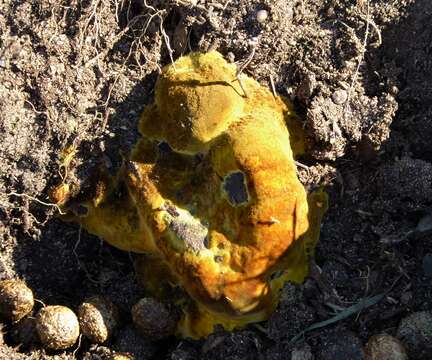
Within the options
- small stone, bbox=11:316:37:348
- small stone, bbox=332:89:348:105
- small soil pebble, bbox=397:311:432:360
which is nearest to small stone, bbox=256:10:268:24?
small stone, bbox=332:89:348:105

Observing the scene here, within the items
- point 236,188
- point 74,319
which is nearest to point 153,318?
point 74,319

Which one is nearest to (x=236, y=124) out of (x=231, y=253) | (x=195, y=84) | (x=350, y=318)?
(x=195, y=84)

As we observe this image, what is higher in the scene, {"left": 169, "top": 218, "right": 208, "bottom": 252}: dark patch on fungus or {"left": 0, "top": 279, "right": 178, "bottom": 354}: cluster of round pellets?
{"left": 169, "top": 218, "right": 208, "bottom": 252}: dark patch on fungus

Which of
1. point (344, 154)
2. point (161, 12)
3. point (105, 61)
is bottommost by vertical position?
point (344, 154)

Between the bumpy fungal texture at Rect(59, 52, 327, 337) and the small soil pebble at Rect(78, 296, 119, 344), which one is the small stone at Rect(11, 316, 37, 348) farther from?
the bumpy fungal texture at Rect(59, 52, 327, 337)

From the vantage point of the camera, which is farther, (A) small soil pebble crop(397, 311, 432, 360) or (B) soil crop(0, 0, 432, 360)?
(B) soil crop(0, 0, 432, 360)

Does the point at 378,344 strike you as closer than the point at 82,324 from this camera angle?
Yes

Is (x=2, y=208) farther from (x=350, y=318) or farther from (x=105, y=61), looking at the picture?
(x=350, y=318)
